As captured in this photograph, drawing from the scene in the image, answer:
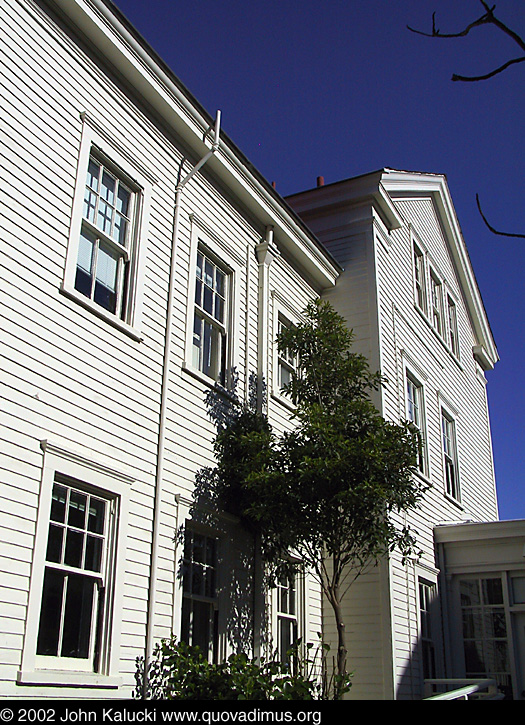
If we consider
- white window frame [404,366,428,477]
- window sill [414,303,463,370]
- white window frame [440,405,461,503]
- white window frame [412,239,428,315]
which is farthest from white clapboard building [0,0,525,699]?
white window frame [412,239,428,315]

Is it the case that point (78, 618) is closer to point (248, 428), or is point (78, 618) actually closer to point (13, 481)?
point (13, 481)

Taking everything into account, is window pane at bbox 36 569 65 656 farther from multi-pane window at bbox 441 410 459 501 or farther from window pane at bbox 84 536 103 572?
multi-pane window at bbox 441 410 459 501

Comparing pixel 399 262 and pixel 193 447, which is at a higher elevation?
pixel 399 262

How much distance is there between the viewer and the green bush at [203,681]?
7.67 meters

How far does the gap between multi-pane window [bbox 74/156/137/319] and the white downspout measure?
0.74 meters

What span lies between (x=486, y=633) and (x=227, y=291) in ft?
27.5

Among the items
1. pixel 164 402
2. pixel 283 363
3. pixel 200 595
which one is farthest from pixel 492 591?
pixel 164 402

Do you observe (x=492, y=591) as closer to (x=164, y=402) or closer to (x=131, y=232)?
(x=164, y=402)

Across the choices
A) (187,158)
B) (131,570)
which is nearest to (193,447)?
(131,570)

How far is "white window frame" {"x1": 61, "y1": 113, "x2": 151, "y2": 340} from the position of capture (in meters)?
8.12

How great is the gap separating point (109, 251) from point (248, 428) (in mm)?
3197

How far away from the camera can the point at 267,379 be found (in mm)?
11898

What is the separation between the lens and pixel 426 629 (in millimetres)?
14211

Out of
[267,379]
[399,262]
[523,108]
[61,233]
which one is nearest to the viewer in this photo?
[523,108]
